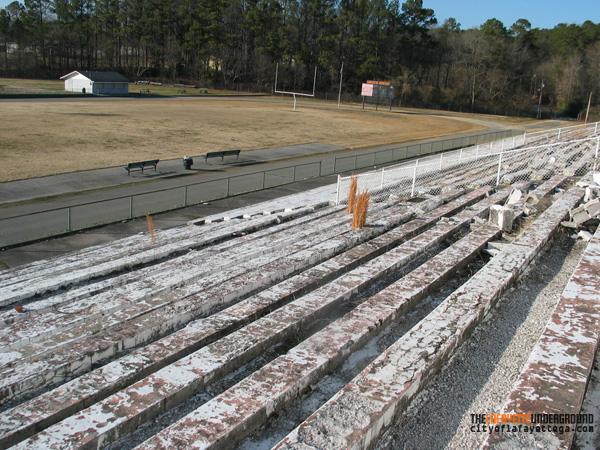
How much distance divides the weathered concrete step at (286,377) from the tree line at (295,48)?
102154 millimetres

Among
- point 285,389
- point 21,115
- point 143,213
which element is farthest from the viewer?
point 21,115

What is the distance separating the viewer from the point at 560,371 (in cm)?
480

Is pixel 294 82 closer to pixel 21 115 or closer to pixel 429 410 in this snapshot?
pixel 21 115

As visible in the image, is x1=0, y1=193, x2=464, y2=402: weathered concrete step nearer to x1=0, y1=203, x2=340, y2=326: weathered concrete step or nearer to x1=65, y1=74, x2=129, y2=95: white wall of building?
x1=0, y1=203, x2=340, y2=326: weathered concrete step

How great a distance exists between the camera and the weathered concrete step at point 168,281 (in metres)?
6.61

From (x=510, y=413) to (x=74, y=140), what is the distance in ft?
128

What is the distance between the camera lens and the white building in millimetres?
78625

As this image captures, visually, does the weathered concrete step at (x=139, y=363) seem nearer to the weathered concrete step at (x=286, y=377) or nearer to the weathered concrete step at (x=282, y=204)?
the weathered concrete step at (x=286, y=377)

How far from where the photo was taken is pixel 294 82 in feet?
375

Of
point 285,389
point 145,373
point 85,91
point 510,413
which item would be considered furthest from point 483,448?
point 85,91

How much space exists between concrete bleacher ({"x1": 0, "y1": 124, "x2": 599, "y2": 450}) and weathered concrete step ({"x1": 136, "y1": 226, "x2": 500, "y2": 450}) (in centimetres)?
2

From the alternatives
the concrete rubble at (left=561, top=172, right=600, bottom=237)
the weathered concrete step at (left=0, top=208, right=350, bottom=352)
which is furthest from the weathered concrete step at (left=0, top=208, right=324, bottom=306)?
the concrete rubble at (left=561, top=172, right=600, bottom=237)

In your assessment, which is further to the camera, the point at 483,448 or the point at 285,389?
the point at 285,389

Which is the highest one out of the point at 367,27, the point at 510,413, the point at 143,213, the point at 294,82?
the point at 367,27
